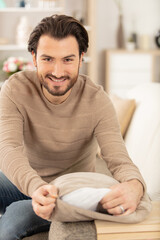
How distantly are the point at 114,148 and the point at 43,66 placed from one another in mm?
425

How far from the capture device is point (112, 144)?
4.79ft

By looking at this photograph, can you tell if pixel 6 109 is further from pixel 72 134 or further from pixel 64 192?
pixel 64 192

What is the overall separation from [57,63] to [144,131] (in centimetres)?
76

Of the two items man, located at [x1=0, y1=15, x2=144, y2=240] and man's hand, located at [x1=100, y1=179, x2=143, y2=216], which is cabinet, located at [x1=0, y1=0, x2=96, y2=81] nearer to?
man, located at [x1=0, y1=15, x2=144, y2=240]

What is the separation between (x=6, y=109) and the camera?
1525 millimetres

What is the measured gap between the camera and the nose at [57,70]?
4.94ft

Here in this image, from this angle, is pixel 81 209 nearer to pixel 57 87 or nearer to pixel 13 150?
pixel 13 150

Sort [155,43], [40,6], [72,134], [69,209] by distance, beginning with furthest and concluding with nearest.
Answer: [155,43]
[40,6]
[72,134]
[69,209]

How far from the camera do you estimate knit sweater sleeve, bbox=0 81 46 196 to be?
126cm

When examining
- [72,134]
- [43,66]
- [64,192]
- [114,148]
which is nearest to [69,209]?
[64,192]

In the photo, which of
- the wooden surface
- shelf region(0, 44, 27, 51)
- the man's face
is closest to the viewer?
the wooden surface

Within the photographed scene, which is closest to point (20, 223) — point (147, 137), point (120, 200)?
point (120, 200)

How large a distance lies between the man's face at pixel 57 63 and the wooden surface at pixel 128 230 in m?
0.62

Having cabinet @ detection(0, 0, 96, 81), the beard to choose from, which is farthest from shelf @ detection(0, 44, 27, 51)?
the beard
